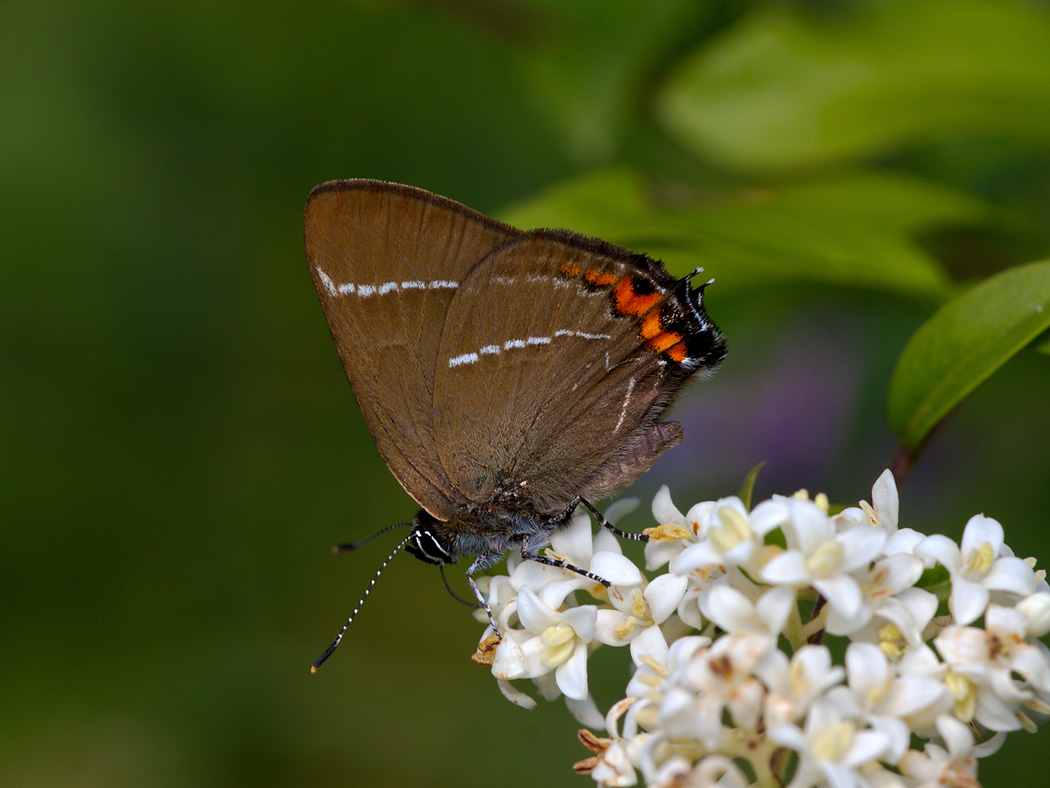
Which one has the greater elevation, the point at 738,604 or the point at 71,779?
the point at 738,604

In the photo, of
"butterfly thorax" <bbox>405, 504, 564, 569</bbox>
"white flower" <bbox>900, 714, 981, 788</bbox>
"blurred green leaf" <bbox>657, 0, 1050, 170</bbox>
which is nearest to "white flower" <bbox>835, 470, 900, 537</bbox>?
"white flower" <bbox>900, 714, 981, 788</bbox>

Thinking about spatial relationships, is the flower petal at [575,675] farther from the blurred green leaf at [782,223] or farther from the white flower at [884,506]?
the blurred green leaf at [782,223]

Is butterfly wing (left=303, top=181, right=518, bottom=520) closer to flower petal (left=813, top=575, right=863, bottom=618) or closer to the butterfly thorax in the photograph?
the butterfly thorax

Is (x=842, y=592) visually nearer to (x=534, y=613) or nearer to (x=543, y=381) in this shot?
(x=534, y=613)

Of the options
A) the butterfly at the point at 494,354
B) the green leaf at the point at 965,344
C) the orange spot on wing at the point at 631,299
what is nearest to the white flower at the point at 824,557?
the green leaf at the point at 965,344

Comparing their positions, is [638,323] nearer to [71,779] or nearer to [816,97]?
[816,97]

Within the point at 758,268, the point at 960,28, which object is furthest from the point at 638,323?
the point at 960,28

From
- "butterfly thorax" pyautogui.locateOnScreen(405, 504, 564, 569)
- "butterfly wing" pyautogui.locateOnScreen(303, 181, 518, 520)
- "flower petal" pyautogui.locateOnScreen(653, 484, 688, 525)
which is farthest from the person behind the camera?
"butterfly thorax" pyautogui.locateOnScreen(405, 504, 564, 569)
